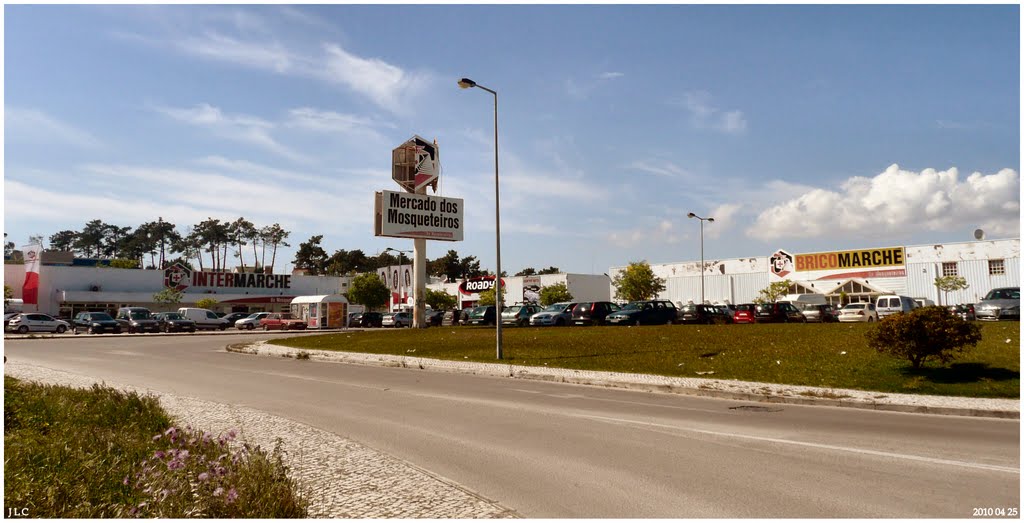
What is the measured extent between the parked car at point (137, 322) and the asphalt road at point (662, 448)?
124 ft

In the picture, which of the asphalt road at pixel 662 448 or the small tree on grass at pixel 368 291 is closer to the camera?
the asphalt road at pixel 662 448

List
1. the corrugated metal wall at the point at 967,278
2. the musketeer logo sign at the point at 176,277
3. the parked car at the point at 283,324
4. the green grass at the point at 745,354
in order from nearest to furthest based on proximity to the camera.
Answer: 1. the green grass at the point at 745,354
2. the parked car at the point at 283,324
3. the corrugated metal wall at the point at 967,278
4. the musketeer logo sign at the point at 176,277

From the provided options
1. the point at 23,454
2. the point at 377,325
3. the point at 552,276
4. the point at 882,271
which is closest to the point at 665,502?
the point at 23,454

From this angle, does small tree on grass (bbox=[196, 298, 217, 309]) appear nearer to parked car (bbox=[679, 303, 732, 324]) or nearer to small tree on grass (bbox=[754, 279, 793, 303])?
parked car (bbox=[679, 303, 732, 324])

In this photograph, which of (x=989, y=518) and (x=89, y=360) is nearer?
(x=989, y=518)

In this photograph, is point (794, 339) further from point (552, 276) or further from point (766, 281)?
point (552, 276)

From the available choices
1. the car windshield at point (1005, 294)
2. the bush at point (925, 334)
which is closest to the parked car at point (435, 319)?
the car windshield at point (1005, 294)

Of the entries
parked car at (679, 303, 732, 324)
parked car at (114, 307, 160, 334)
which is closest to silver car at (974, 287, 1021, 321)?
parked car at (679, 303, 732, 324)

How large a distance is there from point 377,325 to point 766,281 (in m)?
41.8

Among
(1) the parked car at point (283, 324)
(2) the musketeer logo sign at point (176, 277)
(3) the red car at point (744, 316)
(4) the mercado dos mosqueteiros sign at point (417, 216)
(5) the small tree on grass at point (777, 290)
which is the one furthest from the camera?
(2) the musketeer logo sign at point (176, 277)

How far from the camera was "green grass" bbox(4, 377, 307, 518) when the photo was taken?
5.26 metres

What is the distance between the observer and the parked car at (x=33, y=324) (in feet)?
162

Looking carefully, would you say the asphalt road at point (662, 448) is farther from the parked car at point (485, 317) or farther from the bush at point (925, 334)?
the parked car at point (485, 317)

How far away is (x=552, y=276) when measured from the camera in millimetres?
89312
